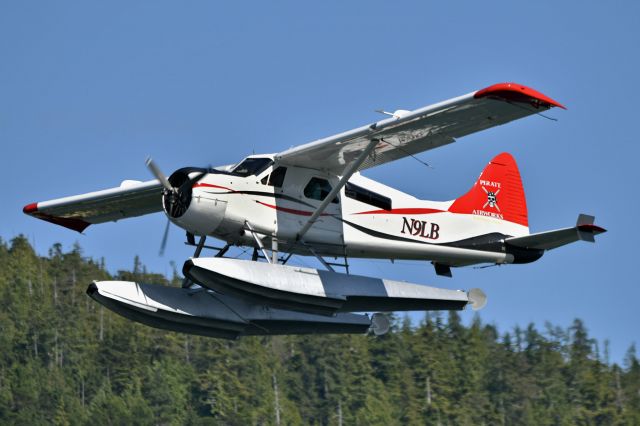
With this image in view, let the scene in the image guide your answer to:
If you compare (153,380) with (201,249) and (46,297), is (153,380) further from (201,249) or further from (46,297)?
(201,249)

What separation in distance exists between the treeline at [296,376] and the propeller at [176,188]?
34.1 metres

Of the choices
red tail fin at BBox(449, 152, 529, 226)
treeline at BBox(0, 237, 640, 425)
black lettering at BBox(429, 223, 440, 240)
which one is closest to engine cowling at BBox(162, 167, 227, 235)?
black lettering at BBox(429, 223, 440, 240)

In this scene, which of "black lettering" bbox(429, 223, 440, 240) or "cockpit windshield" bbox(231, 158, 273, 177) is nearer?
"cockpit windshield" bbox(231, 158, 273, 177)

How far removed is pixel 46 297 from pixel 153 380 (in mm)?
14898

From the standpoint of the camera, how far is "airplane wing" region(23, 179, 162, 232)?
68.6ft

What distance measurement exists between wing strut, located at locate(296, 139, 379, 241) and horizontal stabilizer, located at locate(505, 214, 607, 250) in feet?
12.3

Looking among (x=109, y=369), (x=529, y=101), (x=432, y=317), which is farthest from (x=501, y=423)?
(x=529, y=101)

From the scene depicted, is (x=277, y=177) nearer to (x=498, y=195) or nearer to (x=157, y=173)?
(x=157, y=173)

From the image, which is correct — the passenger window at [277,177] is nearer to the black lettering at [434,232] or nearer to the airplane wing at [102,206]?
the airplane wing at [102,206]

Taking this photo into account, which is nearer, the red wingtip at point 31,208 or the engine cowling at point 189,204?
the engine cowling at point 189,204

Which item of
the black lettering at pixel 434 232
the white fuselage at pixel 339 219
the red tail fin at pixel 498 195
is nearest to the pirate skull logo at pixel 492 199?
the red tail fin at pixel 498 195

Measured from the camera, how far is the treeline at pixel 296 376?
53688mm

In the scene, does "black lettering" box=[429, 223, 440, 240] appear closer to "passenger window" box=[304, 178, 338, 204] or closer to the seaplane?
the seaplane

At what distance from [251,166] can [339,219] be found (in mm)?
1768
